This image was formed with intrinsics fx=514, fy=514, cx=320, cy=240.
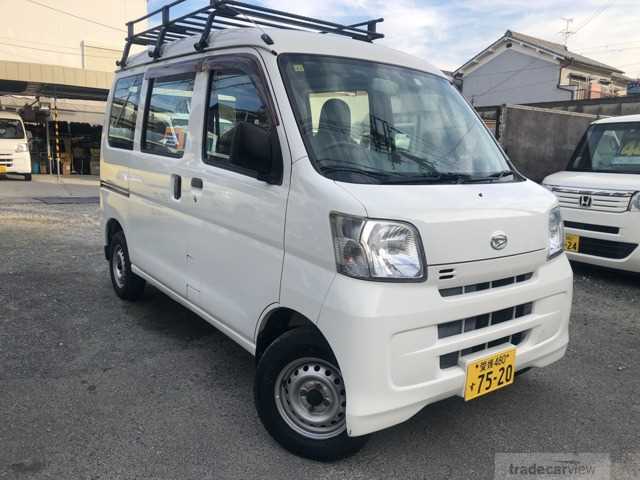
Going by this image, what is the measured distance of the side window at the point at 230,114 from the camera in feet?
8.92

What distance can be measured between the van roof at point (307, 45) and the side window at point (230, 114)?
174mm

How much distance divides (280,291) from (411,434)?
108cm

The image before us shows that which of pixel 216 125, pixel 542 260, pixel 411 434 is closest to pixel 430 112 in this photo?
pixel 542 260

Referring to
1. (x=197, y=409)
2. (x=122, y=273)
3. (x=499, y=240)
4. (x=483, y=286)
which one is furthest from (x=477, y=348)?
(x=122, y=273)

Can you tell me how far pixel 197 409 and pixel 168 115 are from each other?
205 centimetres

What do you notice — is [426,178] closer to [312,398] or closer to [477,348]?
[477,348]

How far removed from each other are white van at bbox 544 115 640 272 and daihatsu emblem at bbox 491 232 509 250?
385 centimetres

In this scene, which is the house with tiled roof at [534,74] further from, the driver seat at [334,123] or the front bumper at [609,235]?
the driver seat at [334,123]

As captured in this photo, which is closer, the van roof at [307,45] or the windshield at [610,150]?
the van roof at [307,45]

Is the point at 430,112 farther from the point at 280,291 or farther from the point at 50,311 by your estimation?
the point at 50,311

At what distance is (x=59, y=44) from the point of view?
26484 mm

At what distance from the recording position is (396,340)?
2160 millimetres

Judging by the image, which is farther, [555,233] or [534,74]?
[534,74]

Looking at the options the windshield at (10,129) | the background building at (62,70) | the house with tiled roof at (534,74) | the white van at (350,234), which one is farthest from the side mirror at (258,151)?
the house with tiled roof at (534,74)
